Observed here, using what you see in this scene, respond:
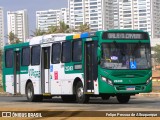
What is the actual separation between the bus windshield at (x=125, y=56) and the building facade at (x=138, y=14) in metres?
153

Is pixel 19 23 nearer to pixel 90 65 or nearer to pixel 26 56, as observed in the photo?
pixel 26 56

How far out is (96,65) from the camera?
22.0 meters

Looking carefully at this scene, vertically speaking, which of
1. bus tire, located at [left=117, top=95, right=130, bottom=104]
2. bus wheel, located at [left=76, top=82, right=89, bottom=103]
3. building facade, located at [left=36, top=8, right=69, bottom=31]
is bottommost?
bus tire, located at [left=117, top=95, right=130, bottom=104]

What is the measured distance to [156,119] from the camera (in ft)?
43.2

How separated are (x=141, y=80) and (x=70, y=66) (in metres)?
3.43

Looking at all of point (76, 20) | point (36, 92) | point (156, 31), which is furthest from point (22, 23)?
point (36, 92)

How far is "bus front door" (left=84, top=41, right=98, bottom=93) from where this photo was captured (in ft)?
72.8

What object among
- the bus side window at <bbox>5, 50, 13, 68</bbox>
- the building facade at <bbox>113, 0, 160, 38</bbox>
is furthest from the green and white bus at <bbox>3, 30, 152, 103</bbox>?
the building facade at <bbox>113, 0, 160, 38</bbox>

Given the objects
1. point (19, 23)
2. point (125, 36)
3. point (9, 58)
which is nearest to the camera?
point (125, 36)

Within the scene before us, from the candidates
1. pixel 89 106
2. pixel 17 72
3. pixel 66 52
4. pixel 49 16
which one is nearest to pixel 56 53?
pixel 66 52

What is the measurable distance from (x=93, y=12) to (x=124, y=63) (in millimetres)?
140988

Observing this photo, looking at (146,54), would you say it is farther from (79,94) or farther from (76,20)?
(76,20)

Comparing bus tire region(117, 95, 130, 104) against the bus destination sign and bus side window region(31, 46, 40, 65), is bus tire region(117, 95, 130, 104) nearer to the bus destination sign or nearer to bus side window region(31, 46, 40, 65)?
the bus destination sign

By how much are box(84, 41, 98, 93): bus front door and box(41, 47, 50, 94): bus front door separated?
3.75 m
